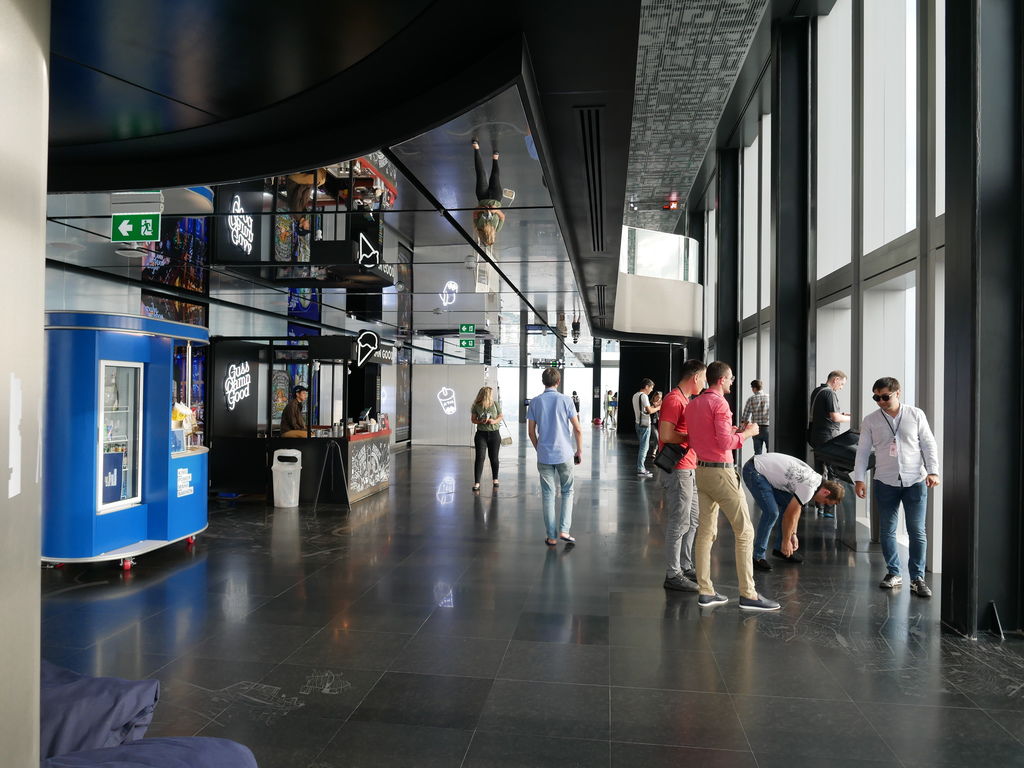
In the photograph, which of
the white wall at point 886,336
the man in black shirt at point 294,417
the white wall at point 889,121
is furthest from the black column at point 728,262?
the man in black shirt at point 294,417

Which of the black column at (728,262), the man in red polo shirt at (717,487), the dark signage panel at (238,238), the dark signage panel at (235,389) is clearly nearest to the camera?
the man in red polo shirt at (717,487)

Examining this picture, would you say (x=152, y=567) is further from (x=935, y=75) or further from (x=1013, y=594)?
(x=935, y=75)

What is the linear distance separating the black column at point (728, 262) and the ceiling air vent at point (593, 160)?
25.6ft

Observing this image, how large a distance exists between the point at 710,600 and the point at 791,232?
578cm

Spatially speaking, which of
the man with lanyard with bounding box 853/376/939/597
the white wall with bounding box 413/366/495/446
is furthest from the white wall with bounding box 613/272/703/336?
the man with lanyard with bounding box 853/376/939/597

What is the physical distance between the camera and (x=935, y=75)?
5.60 metres

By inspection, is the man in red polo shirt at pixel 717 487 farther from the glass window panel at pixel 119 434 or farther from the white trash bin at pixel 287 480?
the white trash bin at pixel 287 480

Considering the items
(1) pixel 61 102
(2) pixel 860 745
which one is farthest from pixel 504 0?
(2) pixel 860 745

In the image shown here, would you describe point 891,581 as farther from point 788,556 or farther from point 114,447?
point 114,447

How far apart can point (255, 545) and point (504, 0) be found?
5434mm

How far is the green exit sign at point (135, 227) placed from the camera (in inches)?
235

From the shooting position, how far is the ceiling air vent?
351 cm

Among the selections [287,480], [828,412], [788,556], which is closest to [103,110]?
[788,556]

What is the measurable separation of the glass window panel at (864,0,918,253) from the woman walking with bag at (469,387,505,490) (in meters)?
4.80
